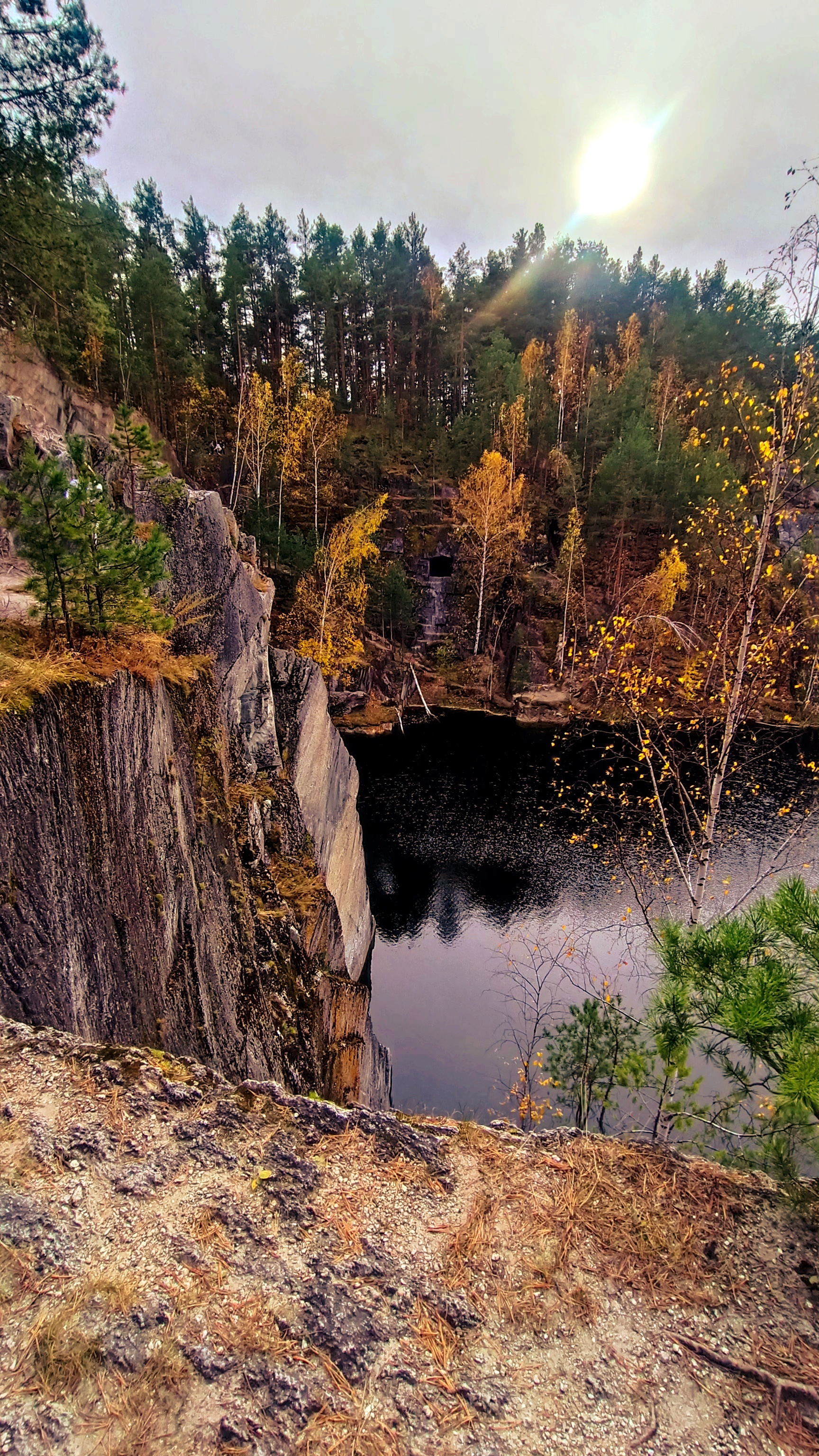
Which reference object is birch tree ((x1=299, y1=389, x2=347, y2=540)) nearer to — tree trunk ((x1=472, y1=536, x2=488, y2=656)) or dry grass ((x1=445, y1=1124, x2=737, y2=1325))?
tree trunk ((x1=472, y1=536, x2=488, y2=656))

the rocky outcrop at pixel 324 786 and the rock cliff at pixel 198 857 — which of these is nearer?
the rock cliff at pixel 198 857

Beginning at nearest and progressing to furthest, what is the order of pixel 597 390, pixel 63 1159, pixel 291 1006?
1. pixel 63 1159
2. pixel 291 1006
3. pixel 597 390

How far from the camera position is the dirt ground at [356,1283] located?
8.54 ft

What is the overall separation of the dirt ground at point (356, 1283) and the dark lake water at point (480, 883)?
5634 mm

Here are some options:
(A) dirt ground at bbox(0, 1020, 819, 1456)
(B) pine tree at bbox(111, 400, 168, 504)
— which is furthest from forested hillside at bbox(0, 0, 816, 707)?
(A) dirt ground at bbox(0, 1020, 819, 1456)

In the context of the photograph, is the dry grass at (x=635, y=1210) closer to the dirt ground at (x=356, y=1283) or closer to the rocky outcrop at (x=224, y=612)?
the dirt ground at (x=356, y=1283)

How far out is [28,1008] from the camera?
4.44 m

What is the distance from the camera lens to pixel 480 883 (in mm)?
20859

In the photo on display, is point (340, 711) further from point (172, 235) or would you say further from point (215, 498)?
point (172, 235)

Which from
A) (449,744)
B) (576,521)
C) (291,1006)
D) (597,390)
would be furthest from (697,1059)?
(597,390)

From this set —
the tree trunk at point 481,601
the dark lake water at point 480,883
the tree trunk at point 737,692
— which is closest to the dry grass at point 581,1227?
the tree trunk at point 737,692

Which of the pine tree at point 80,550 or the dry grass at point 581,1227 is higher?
the pine tree at point 80,550

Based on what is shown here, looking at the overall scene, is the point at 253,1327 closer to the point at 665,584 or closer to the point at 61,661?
the point at 61,661

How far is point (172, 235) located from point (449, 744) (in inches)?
1922
